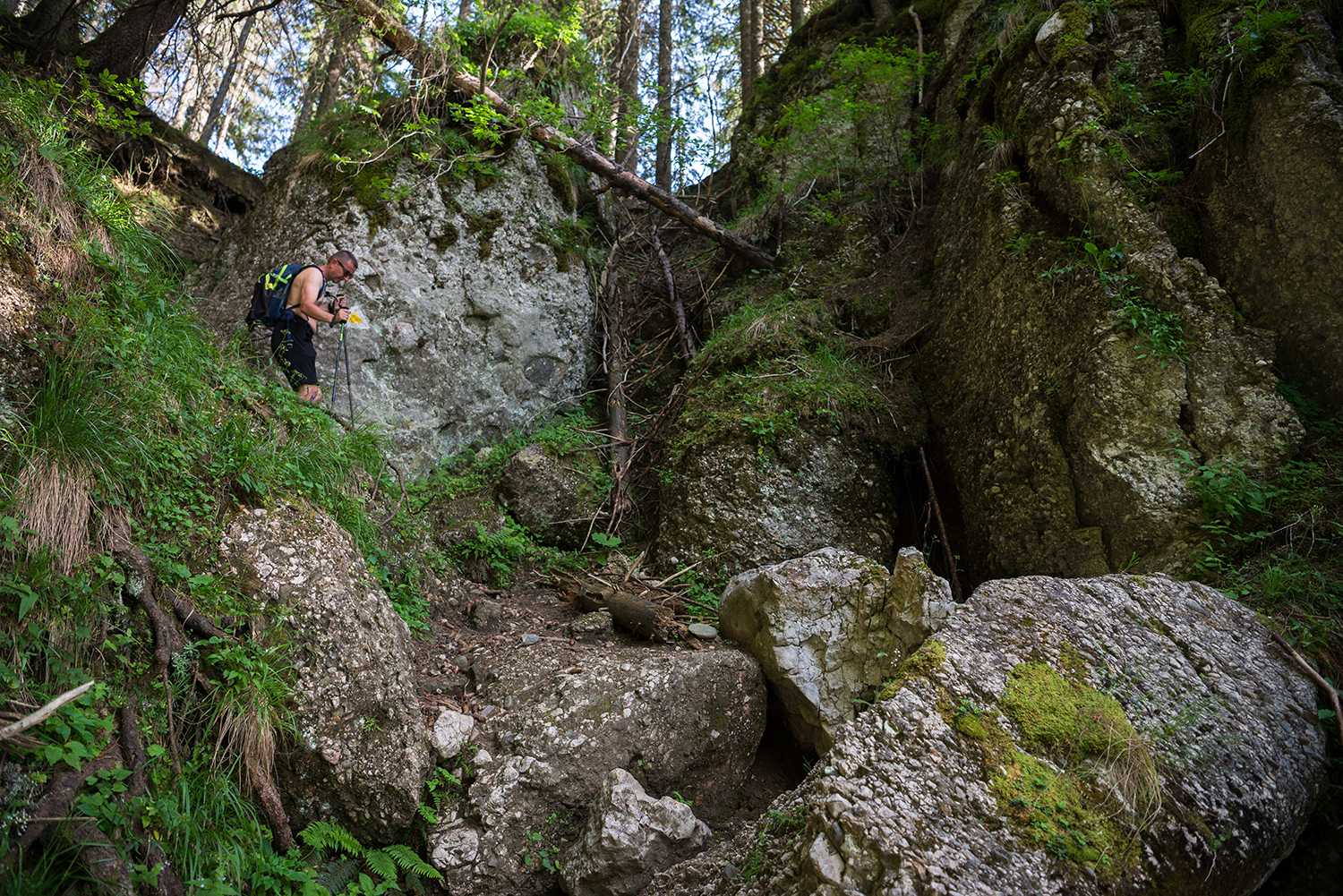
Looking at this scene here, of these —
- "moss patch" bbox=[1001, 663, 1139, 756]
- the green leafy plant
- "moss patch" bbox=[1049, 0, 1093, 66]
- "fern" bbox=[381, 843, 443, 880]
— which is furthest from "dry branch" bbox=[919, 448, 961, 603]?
"fern" bbox=[381, 843, 443, 880]

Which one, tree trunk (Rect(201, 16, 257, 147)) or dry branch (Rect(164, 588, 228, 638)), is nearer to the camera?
dry branch (Rect(164, 588, 228, 638))

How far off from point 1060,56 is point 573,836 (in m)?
6.72

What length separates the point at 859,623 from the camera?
4.07 metres

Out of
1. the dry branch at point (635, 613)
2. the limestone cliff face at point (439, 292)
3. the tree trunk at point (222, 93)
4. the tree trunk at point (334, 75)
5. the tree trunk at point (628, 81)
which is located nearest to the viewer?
the dry branch at point (635, 613)

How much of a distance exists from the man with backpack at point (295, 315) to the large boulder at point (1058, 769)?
4796 millimetres

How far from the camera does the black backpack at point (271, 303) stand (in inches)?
211

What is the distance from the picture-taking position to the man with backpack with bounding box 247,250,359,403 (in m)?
5.36

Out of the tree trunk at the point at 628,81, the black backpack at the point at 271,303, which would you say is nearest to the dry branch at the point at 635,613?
the black backpack at the point at 271,303

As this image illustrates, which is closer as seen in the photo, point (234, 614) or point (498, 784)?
point (234, 614)

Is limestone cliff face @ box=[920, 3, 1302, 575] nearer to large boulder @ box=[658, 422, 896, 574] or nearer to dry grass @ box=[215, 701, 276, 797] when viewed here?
large boulder @ box=[658, 422, 896, 574]

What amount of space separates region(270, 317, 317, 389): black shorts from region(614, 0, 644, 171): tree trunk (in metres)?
4.39

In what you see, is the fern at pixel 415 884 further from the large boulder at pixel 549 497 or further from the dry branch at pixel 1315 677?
the dry branch at pixel 1315 677

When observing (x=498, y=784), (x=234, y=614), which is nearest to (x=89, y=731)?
(x=234, y=614)

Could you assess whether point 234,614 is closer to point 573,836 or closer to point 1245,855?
point 573,836
